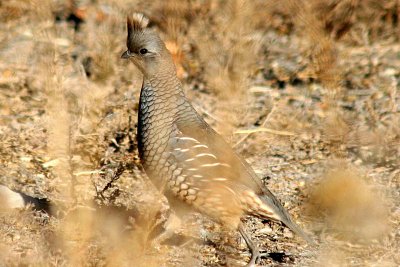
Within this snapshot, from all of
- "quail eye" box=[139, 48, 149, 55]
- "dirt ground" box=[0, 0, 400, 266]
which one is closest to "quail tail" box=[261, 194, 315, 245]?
"dirt ground" box=[0, 0, 400, 266]

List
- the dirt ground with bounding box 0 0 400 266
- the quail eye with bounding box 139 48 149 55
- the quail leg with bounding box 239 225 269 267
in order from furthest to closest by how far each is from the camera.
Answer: the quail eye with bounding box 139 48 149 55
the quail leg with bounding box 239 225 269 267
the dirt ground with bounding box 0 0 400 266

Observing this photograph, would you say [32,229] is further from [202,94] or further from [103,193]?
[202,94]

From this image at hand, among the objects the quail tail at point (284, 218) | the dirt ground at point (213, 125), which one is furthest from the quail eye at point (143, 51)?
the quail tail at point (284, 218)

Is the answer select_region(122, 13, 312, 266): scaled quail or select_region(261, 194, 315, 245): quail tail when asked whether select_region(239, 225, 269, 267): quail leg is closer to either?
select_region(122, 13, 312, 266): scaled quail

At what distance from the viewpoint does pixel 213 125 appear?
7.15 m

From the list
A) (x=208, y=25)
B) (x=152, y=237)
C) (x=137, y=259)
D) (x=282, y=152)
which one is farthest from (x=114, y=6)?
(x=137, y=259)

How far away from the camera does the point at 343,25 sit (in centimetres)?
848

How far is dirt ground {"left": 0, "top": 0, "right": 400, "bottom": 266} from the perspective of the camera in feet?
14.6

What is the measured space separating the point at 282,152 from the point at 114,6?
286cm

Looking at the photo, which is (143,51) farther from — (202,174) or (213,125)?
(213,125)

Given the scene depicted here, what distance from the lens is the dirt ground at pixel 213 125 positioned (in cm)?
446

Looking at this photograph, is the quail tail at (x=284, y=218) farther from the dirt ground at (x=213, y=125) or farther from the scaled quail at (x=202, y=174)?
the dirt ground at (x=213, y=125)

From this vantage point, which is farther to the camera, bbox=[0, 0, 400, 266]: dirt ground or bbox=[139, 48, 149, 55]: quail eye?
bbox=[139, 48, 149, 55]: quail eye

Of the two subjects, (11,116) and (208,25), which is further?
(208,25)
